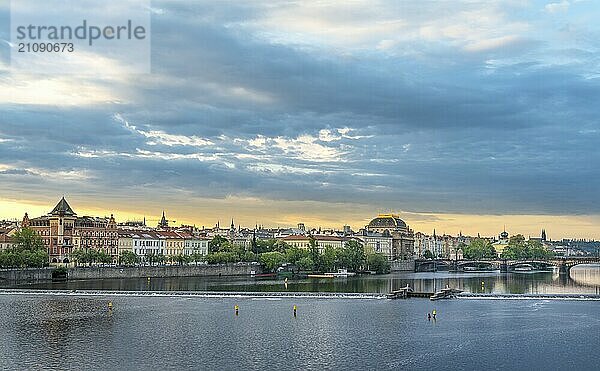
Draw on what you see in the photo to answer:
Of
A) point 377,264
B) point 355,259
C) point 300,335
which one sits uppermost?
point 355,259

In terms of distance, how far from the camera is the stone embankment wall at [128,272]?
88.2m

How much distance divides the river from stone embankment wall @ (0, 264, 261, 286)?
20723 millimetres

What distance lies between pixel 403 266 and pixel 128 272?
220 feet

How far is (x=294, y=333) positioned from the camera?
45.3 metres

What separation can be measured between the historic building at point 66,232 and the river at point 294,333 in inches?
1807

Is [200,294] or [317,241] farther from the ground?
[317,241]

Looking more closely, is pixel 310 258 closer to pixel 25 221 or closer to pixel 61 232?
pixel 61 232

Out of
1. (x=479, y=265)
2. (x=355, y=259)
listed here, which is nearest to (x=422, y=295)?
(x=355, y=259)

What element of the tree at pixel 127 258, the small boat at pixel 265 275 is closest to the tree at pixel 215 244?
the small boat at pixel 265 275

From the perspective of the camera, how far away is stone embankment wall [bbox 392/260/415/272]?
150m

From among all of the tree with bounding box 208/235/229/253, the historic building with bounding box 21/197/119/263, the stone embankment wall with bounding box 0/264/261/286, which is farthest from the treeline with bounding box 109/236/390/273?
the tree with bounding box 208/235/229/253

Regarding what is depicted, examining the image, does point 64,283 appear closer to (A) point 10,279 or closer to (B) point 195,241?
(A) point 10,279

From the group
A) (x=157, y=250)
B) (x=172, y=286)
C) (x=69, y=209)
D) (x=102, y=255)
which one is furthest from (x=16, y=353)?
(x=157, y=250)

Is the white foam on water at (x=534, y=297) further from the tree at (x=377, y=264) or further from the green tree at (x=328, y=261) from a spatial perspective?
the tree at (x=377, y=264)
